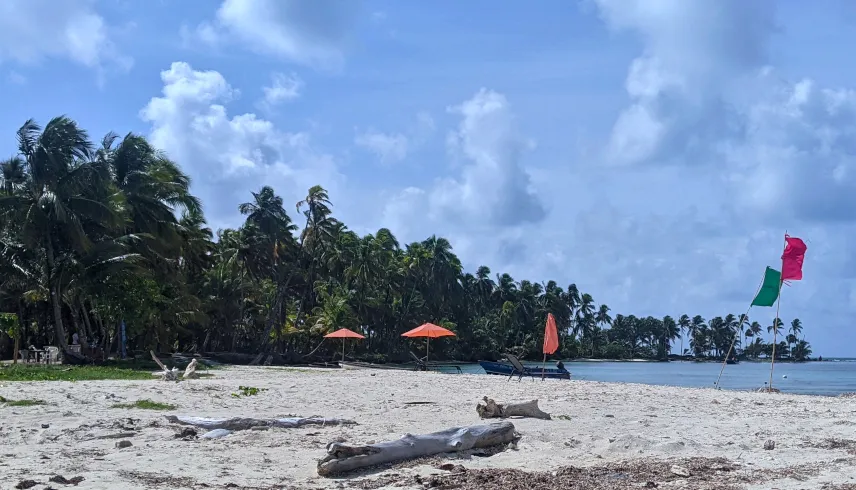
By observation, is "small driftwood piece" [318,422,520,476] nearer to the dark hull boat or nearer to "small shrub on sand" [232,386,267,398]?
"small shrub on sand" [232,386,267,398]

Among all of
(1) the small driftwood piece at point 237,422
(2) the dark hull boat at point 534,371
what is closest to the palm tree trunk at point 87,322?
(2) the dark hull boat at point 534,371

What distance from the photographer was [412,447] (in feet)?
27.7

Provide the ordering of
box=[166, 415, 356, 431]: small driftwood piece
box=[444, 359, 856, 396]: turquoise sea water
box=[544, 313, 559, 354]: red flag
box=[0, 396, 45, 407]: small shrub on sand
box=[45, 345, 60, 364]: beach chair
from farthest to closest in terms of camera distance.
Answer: box=[444, 359, 856, 396]: turquoise sea water
box=[45, 345, 60, 364]: beach chair
box=[544, 313, 559, 354]: red flag
box=[0, 396, 45, 407]: small shrub on sand
box=[166, 415, 356, 431]: small driftwood piece

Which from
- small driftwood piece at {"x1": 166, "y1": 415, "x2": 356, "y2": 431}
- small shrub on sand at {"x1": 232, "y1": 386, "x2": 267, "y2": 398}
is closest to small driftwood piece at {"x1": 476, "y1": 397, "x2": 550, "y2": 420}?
small driftwood piece at {"x1": 166, "y1": 415, "x2": 356, "y2": 431}

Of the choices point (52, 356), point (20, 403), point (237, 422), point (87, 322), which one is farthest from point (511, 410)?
point (87, 322)

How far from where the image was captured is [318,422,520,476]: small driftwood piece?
7.70 metres

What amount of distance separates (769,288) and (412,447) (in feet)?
63.4

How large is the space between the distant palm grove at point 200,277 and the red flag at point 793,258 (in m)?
4.20

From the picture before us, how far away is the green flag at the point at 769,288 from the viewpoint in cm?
2405

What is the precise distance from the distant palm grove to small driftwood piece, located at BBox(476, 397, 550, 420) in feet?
56.9

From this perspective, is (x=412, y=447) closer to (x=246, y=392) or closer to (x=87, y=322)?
(x=246, y=392)

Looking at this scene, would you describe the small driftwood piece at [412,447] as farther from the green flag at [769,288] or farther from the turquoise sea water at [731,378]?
the turquoise sea water at [731,378]

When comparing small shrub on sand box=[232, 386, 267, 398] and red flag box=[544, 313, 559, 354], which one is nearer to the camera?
small shrub on sand box=[232, 386, 267, 398]

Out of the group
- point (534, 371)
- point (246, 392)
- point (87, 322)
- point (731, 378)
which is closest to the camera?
point (246, 392)
